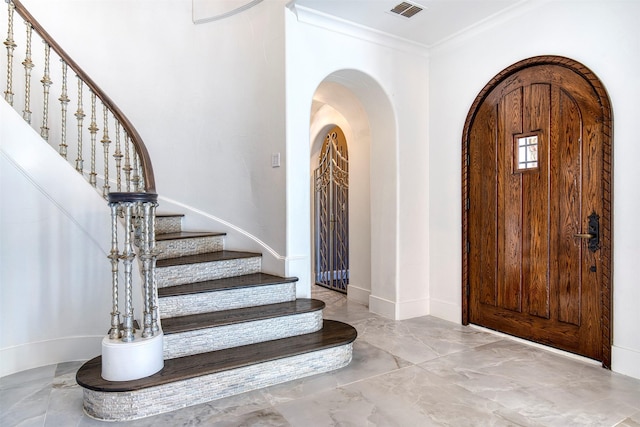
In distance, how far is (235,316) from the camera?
104 inches

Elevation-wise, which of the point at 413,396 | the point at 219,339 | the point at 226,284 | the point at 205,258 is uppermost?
the point at 205,258

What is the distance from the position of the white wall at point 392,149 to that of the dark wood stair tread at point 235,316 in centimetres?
69

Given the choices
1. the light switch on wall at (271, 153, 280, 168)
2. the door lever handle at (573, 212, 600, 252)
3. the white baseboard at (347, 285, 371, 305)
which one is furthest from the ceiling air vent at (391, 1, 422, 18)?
Answer: the white baseboard at (347, 285, 371, 305)

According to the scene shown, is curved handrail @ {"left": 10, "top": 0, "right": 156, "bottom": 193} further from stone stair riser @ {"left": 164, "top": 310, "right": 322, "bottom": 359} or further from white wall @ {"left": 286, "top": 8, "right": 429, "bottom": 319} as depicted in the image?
white wall @ {"left": 286, "top": 8, "right": 429, "bottom": 319}

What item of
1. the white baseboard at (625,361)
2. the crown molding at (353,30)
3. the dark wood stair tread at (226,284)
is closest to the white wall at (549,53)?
the white baseboard at (625,361)

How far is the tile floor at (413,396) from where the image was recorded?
200 centimetres

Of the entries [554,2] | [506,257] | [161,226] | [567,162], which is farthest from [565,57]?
[161,226]

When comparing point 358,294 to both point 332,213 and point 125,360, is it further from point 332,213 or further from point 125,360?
point 125,360

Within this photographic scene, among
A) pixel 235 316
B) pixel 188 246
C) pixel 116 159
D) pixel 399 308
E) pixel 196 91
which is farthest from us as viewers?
pixel 196 91

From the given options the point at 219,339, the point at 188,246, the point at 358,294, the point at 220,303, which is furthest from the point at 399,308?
the point at 188,246

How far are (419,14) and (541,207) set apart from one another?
6.26 ft

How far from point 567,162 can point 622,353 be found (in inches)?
53.4

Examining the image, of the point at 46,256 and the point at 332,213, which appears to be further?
the point at 332,213

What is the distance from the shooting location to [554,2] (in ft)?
9.56
